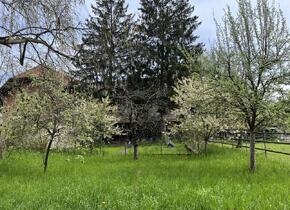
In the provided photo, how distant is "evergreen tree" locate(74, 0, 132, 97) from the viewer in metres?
5.14

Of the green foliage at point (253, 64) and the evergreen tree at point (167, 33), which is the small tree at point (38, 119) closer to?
the green foliage at point (253, 64)

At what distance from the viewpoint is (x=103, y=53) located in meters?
5.19

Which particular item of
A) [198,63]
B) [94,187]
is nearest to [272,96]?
[198,63]

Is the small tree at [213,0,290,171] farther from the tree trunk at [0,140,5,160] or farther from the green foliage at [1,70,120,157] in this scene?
the tree trunk at [0,140,5,160]

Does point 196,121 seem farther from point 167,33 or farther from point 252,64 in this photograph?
point 167,33

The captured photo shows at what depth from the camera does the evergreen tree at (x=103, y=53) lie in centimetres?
514

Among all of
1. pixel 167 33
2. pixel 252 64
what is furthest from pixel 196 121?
pixel 167 33

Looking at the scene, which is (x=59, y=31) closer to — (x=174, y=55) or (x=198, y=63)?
(x=198, y=63)

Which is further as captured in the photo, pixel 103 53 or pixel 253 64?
pixel 253 64

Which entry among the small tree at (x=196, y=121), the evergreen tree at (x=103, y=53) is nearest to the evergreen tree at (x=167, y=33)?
the small tree at (x=196, y=121)

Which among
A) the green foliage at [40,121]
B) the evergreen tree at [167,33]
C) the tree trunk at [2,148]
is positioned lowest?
the tree trunk at [2,148]

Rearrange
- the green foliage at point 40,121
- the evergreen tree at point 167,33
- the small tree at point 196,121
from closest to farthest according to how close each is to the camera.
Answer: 1. the green foliage at point 40,121
2. the small tree at point 196,121
3. the evergreen tree at point 167,33

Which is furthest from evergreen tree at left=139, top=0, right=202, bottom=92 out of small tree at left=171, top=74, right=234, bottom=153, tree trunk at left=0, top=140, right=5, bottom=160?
tree trunk at left=0, top=140, right=5, bottom=160

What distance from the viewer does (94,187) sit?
8625 mm
